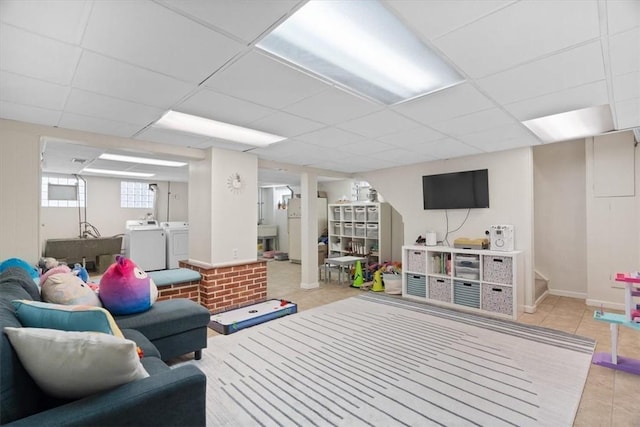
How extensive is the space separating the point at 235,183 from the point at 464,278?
3.49 m

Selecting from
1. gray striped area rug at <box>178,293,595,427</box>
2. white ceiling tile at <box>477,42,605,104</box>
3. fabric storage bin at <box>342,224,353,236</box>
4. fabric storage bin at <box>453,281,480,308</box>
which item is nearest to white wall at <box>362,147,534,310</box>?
fabric storage bin at <box>453,281,480,308</box>

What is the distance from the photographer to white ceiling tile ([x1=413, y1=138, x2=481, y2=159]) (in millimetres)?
3861

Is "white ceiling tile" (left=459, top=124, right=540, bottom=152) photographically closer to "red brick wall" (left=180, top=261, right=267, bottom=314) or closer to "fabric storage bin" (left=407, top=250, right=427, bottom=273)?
"fabric storage bin" (left=407, top=250, right=427, bottom=273)

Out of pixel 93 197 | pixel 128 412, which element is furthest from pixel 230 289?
pixel 93 197

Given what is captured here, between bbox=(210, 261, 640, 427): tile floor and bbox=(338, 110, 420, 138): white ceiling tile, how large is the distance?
8.39 ft

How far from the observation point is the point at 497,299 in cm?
396

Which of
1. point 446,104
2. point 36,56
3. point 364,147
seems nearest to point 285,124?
point 364,147

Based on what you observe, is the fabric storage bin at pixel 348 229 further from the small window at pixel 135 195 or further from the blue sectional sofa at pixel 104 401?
the blue sectional sofa at pixel 104 401

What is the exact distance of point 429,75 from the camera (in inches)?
83.1

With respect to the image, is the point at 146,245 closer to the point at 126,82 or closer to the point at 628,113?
the point at 126,82

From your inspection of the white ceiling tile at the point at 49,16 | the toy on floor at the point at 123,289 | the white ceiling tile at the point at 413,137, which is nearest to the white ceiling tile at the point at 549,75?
the white ceiling tile at the point at 413,137

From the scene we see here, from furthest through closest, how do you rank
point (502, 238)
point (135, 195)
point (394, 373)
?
point (135, 195) → point (502, 238) → point (394, 373)

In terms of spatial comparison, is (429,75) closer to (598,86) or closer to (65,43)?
(598,86)

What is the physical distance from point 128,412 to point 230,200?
3.25 metres
